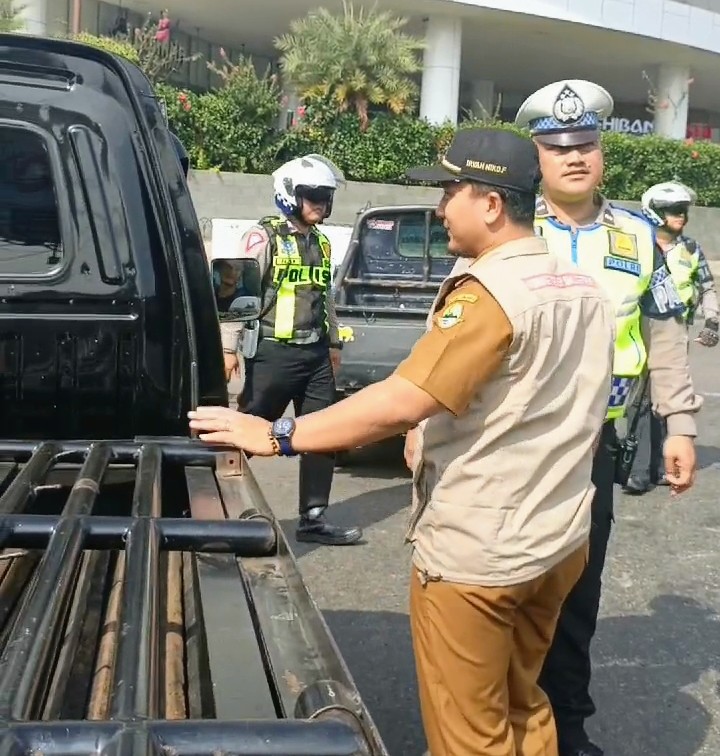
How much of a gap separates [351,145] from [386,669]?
50.0 feet

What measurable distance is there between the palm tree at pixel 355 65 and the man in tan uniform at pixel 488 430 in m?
16.5

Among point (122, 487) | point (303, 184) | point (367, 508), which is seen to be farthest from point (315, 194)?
point (122, 487)

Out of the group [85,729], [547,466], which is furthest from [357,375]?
[85,729]

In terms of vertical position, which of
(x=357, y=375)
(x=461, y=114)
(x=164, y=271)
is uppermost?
(x=461, y=114)

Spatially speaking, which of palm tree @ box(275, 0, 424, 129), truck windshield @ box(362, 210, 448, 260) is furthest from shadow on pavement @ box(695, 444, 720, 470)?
palm tree @ box(275, 0, 424, 129)

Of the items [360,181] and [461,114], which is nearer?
[360,181]

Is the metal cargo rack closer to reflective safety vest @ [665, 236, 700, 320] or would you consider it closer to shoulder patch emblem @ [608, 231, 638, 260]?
shoulder patch emblem @ [608, 231, 638, 260]

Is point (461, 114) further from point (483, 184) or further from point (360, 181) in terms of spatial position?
point (483, 184)

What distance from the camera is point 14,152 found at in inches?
122

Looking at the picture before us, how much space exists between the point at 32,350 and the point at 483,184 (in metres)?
1.40

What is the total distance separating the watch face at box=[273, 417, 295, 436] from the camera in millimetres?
2498

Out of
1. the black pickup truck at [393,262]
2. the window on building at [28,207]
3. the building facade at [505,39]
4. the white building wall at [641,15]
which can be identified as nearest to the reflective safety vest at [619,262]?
the window on building at [28,207]

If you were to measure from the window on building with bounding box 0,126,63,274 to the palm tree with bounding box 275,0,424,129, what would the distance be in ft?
52.2

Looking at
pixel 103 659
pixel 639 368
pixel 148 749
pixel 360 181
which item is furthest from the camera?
pixel 360 181
